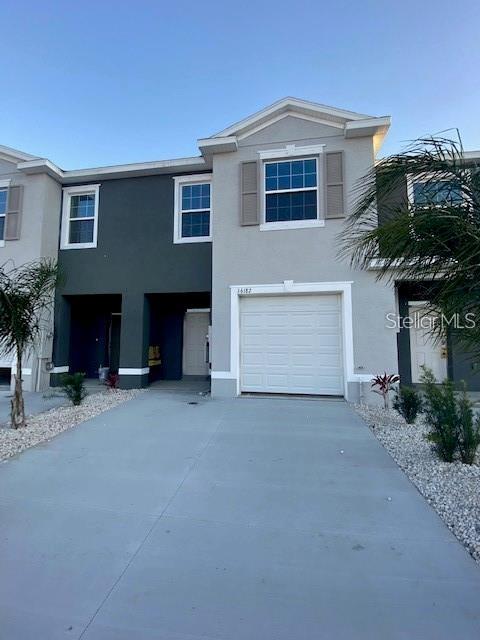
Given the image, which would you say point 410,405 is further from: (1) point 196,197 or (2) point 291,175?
(1) point 196,197

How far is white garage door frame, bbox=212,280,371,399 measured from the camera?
809 centimetres

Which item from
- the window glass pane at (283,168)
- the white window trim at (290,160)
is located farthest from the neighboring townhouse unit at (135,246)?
the window glass pane at (283,168)

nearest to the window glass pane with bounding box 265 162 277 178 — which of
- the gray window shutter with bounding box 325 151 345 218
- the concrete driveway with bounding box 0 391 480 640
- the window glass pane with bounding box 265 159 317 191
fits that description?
the window glass pane with bounding box 265 159 317 191

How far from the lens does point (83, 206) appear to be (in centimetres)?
1077

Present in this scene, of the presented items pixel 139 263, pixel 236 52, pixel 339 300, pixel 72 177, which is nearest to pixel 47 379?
pixel 139 263

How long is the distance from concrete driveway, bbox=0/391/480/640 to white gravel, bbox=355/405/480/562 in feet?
0.43

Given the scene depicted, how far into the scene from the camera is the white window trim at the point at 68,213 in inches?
412

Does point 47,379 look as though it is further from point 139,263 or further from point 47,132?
point 47,132

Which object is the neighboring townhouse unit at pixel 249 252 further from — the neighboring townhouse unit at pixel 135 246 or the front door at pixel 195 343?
the front door at pixel 195 343

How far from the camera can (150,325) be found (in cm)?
1063

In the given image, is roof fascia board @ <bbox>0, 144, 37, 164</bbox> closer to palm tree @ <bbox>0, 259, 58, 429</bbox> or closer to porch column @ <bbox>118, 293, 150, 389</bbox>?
porch column @ <bbox>118, 293, 150, 389</bbox>

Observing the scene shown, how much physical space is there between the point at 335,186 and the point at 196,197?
393 centimetres

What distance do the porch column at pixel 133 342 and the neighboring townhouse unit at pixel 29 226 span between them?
7.27ft

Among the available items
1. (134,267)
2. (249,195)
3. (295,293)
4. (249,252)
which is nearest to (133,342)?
(134,267)
